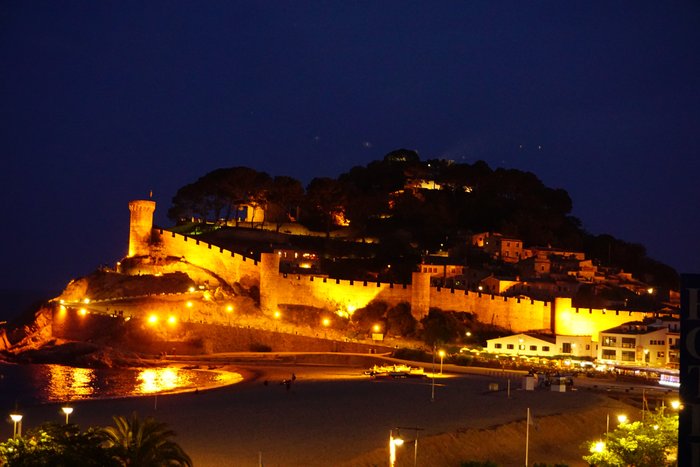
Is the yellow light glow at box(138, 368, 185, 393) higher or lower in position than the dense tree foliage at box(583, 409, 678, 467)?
lower

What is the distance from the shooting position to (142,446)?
1431 cm

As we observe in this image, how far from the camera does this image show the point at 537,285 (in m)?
48.7

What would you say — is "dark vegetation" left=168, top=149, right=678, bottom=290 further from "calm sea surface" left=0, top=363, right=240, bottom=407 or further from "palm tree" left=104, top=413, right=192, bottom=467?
"palm tree" left=104, top=413, right=192, bottom=467

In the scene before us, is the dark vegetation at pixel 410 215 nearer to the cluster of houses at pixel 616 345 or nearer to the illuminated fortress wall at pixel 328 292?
the illuminated fortress wall at pixel 328 292

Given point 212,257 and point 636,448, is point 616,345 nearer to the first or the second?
point 636,448

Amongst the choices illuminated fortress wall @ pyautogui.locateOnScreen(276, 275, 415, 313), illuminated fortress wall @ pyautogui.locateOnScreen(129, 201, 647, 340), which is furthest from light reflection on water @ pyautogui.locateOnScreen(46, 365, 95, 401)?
illuminated fortress wall @ pyautogui.locateOnScreen(276, 275, 415, 313)

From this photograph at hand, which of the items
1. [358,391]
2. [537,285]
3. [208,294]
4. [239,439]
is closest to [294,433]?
[239,439]

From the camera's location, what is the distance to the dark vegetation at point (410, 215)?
191 ft

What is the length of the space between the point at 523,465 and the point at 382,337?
24.0 meters

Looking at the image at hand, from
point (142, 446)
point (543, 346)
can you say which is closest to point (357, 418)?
point (142, 446)

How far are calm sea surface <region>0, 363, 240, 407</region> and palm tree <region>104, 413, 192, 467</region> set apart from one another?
646 inches

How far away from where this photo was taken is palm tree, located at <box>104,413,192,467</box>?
46.7 ft

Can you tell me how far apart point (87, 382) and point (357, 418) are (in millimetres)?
16330

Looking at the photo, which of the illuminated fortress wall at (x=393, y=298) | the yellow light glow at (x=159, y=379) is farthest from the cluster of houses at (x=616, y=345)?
the yellow light glow at (x=159, y=379)
